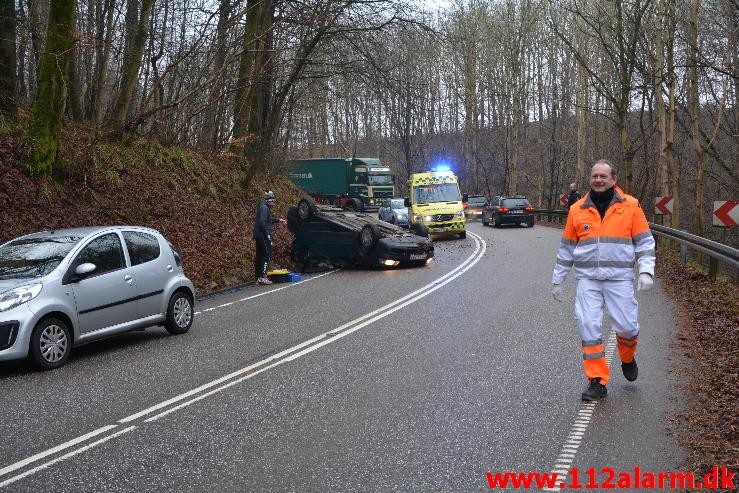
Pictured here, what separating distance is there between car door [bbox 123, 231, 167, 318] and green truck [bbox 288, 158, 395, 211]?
134 ft

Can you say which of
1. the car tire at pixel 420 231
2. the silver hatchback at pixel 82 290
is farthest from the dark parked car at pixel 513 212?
the silver hatchback at pixel 82 290

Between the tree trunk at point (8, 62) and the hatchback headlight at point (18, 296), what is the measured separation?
35.3 feet

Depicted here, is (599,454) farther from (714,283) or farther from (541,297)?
(714,283)

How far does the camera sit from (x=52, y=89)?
1650cm

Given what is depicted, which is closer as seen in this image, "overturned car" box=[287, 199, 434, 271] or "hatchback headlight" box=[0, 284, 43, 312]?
"hatchback headlight" box=[0, 284, 43, 312]

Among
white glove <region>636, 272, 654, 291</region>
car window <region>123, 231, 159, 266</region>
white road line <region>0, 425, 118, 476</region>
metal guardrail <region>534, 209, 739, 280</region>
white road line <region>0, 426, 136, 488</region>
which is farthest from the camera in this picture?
metal guardrail <region>534, 209, 739, 280</region>

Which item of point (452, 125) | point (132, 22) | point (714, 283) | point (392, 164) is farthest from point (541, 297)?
point (392, 164)

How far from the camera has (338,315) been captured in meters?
12.0

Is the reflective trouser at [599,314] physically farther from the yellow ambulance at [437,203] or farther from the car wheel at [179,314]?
the yellow ambulance at [437,203]

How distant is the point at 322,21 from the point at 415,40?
329 cm

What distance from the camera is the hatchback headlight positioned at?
8327 mm

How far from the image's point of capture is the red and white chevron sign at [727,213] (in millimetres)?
15164

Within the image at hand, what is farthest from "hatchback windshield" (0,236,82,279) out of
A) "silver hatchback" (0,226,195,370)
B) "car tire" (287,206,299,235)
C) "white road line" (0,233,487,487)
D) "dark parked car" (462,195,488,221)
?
"dark parked car" (462,195,488,221)

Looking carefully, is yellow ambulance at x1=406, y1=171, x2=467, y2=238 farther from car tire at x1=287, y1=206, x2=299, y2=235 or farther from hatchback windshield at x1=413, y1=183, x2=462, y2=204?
car tire at x1=287, y1=206, x2=299, y2=235
